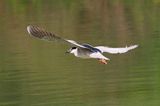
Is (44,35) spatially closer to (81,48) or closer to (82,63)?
(81,48)

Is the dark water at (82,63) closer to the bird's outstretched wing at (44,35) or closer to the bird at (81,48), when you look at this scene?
the bird at (81,48)

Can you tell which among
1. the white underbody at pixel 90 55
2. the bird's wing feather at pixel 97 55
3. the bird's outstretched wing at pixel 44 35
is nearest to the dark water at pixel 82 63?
the white underbody at pixel 90 55

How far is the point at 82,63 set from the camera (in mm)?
13539

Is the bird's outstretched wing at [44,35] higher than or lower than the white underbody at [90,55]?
higher

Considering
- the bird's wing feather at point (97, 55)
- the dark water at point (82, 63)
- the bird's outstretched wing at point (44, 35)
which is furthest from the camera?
the dark water at point (82, 63)

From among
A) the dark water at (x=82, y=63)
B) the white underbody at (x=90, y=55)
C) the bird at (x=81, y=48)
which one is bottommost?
the dark water at (x=82, y=63)

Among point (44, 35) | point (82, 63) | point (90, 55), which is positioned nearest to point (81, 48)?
point (90, 55)

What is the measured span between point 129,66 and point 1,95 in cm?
230

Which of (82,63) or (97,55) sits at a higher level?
(97,55)

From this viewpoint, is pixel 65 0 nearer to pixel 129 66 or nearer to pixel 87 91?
pixel 129 66

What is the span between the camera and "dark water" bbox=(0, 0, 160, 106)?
36.5ft

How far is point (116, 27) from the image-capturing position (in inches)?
723

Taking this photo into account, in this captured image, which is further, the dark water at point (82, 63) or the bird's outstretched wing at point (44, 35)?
the dark water at point (82, 63)

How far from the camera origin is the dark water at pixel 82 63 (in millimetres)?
11125
